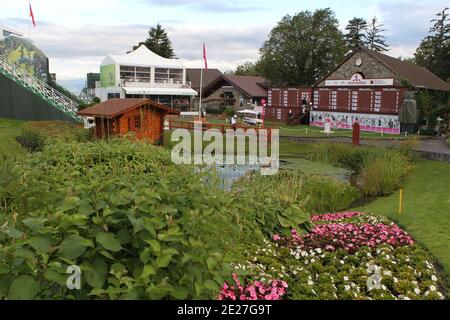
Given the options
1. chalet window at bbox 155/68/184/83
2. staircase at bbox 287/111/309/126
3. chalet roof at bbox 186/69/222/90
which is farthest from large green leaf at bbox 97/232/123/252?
chalet roof at bbox 186/69/222/90

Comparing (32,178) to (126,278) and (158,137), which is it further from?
(158,137)

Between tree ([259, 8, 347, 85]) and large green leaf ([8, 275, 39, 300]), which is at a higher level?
tree ([259, 8, 347, 85])

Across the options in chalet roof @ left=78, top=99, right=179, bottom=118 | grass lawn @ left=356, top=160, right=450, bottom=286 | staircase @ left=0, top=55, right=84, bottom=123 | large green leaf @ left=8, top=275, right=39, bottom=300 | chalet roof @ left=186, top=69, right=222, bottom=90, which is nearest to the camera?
large green leaf @ left=8, top=275, right=39, bottom=300

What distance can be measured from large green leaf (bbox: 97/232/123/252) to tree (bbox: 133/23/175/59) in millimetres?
70432

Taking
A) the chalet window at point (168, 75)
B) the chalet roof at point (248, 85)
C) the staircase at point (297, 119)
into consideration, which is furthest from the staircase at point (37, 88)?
the chalet roof at point (248, 85)

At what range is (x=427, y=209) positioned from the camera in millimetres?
9891

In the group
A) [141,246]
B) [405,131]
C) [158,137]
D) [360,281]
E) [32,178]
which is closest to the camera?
[141,246]

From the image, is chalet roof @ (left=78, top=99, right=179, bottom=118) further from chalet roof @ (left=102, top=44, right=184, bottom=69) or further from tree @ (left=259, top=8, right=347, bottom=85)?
tree @ (left=259, top=8, right=347, bottom=85)

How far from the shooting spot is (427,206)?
10.3 m

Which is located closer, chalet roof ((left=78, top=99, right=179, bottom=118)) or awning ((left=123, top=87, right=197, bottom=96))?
chalet roof ((left=78, top=99, right=179, bottom=118))

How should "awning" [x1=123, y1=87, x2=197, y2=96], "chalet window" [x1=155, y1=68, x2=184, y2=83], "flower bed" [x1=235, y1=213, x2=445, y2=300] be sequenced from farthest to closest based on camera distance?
"chalet window" [x1=155, y1=68, x2=184, y2=83]
"awning" [x1=123, y1=87, x2=197, y2=96]
"flower bed" [x1=235, y1=213, x2=445, y2=300]

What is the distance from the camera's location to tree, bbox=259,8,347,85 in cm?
4866
